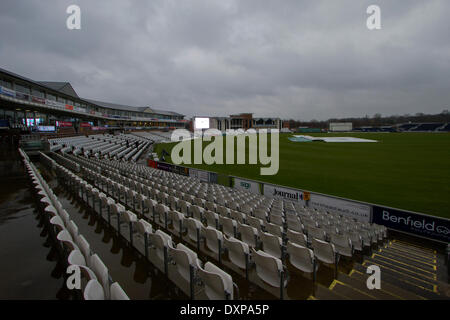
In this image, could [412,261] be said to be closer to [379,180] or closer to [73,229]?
[73,229]

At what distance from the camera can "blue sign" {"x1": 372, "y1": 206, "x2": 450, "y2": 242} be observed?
6840mm

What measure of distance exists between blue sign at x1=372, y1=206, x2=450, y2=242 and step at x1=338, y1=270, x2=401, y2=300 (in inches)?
200

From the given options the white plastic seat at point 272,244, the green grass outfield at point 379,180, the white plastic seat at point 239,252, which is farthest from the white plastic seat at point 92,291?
the green grass outfield at point 379,180

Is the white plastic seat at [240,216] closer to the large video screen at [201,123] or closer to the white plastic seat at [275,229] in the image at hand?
the white plastic seat at [275,229]

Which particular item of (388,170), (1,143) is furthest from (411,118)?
(1,143)

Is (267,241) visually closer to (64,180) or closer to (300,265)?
(300,265)

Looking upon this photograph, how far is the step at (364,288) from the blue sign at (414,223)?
5084mm

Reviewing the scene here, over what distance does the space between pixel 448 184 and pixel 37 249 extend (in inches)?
896

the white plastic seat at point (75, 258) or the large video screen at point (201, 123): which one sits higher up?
the large video screen at point (201, 123)

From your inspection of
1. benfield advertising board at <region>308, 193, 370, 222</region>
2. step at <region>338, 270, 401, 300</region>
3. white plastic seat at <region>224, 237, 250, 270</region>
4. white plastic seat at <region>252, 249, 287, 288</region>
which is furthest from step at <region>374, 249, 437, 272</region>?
white plastic seat at <region>224, 237, 250, 270</region>

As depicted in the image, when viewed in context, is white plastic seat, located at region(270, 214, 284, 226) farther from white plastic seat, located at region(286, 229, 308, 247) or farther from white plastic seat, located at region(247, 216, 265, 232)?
white plastic seat, located at region(286, 229, 308, 247)

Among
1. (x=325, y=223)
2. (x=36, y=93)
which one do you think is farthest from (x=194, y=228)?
(x=36, y=93)

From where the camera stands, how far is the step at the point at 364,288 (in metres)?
3.66

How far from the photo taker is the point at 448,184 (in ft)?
48.4
